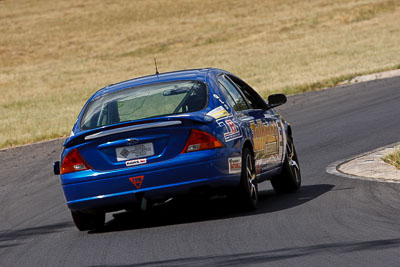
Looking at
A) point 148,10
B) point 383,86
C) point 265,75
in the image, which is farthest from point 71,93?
point 148,10

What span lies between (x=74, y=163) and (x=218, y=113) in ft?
4.49

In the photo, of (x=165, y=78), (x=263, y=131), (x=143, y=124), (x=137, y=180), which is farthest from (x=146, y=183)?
(x=263, y=131)

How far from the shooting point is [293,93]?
26875mm

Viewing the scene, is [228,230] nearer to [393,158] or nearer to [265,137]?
[265,137]

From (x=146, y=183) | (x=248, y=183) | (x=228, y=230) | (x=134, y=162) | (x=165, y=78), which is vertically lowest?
(x=228, y=230)

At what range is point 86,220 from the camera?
915 cm

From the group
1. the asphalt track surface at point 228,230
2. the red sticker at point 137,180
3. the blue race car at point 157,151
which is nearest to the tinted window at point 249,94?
the blue race car at point 157,151

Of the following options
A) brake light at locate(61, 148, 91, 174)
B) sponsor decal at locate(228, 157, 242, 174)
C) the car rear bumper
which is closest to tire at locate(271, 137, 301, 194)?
sponsor decal at locate(228, 157, 242, 174)

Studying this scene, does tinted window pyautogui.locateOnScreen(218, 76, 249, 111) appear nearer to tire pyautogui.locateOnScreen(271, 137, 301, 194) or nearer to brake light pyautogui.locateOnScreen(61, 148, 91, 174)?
tire pyautogui.locateOnScreen(271, 137, 301, 194)

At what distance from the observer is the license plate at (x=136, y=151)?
8.54 meters

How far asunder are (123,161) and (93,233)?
2.94 ft

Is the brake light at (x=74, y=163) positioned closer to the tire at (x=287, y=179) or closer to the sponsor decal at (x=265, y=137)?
the sponsor decal at (x=265, y=137)

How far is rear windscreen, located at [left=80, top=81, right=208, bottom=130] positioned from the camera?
916 centimetres

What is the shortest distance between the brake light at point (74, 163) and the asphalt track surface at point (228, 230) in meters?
0.62
